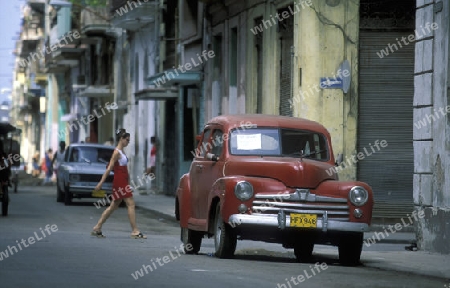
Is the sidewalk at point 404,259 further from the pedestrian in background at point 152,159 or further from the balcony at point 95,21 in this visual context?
the balcony at point 95,21

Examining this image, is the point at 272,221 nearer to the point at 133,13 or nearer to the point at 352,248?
the point at 352,248

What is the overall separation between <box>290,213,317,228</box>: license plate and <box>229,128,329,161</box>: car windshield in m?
1.29

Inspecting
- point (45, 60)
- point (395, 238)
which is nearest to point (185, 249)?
point (395, 238)

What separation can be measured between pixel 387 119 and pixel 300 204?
31.7 feet

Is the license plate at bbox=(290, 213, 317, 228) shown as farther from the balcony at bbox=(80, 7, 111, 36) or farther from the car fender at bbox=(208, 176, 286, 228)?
the balcony at bbox=(80, 7, 111, 36)

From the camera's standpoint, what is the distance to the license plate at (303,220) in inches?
632

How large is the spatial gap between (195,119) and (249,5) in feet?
27.0

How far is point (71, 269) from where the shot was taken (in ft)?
45.8

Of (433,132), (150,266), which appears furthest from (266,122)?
(150,266)

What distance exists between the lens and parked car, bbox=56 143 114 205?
3522cm

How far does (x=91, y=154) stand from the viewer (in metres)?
36.4

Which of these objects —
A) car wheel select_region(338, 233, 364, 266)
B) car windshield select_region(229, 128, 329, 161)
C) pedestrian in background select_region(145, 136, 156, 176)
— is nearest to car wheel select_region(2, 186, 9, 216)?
car windshield select_region(229, 128, 329, 161)

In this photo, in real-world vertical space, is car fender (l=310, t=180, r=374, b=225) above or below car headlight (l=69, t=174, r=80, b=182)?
above

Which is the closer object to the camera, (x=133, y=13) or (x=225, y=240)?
(x=225, y=240)
